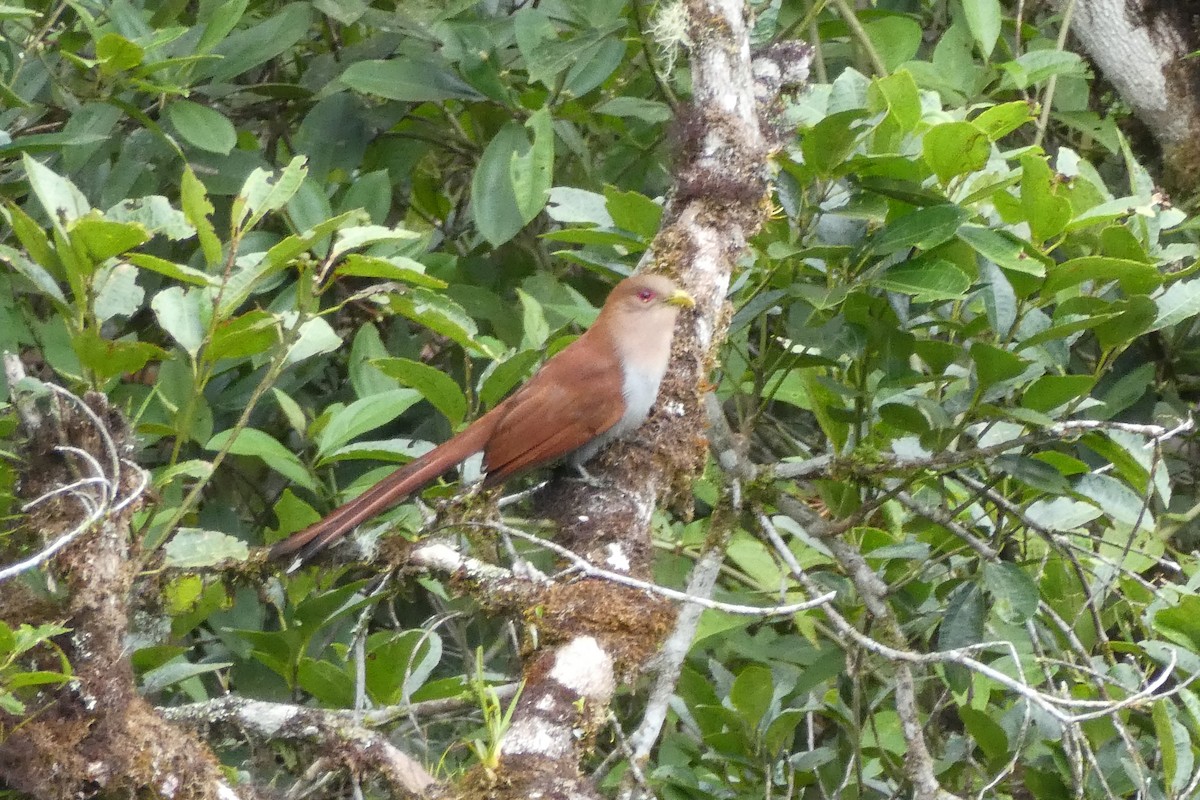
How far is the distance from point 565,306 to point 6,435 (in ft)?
4.90

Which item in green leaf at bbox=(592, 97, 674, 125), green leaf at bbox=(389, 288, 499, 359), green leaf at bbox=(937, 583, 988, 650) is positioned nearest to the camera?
green leaf at bbox=(389, 288, 499, 359)

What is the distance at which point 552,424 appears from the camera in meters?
3.22

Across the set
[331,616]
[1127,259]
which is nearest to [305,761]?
[331,616]

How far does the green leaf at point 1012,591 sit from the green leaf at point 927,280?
26.2 inches

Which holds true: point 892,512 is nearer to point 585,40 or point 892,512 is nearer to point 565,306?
point 565,306

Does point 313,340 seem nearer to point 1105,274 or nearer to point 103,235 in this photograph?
point 103,235

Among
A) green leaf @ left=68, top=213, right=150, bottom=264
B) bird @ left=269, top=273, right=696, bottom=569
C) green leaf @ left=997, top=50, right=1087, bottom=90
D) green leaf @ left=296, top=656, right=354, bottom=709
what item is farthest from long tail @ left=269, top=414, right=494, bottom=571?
green leaf @ left=997, top=50, right=1087, bottom=90

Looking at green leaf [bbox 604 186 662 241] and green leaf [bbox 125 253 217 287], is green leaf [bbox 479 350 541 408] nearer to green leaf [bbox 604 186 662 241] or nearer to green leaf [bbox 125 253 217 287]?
green leaf [bbox 604 186 662 241]

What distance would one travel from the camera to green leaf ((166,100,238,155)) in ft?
10.7

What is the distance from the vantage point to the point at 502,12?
13.4 ft

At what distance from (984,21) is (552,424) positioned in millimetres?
1769

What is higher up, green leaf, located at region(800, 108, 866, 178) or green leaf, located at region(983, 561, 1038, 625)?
green leaf, located at region(800, 108, 866, 178)

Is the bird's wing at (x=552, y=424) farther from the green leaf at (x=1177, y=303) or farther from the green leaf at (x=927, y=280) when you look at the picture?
the green leaf at (x=1177, y=303)

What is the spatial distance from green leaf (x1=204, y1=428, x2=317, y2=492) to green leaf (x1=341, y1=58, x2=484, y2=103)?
1157 mm
